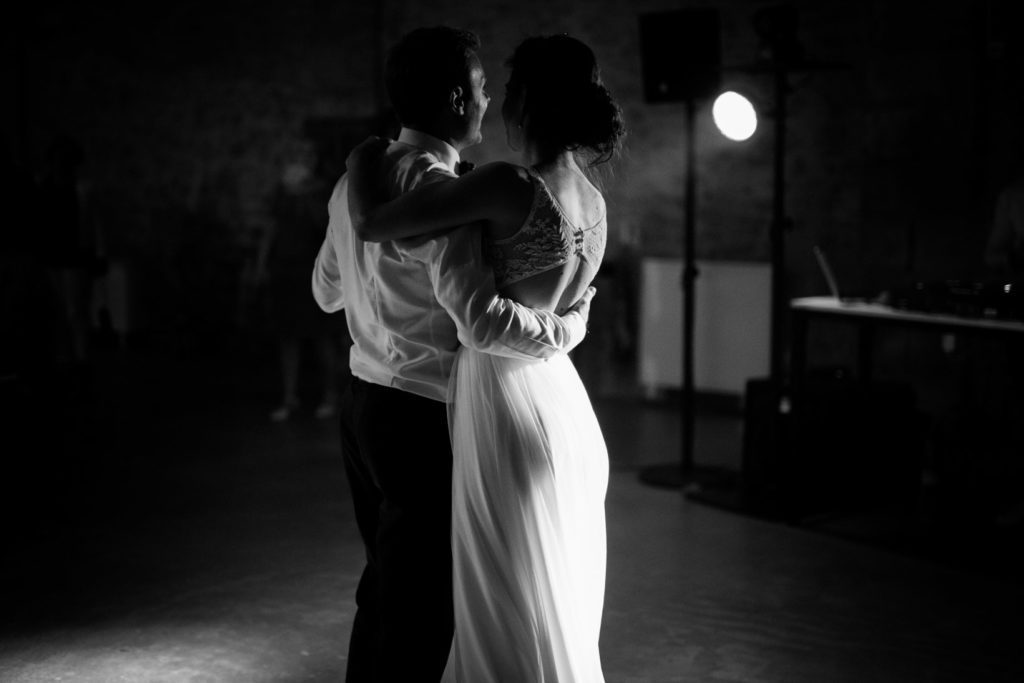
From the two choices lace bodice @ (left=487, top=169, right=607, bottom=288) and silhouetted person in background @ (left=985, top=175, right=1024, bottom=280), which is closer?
lace bodice @ (left=487, top=169, right=607, bottom=288)

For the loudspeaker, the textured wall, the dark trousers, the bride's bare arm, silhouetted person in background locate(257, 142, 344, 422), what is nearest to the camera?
the bride's bare arm

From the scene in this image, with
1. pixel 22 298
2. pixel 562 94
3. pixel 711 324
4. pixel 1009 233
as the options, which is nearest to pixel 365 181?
pixel 562 94

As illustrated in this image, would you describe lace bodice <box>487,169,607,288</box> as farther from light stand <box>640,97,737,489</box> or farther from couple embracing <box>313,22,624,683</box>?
light stand <box>640,97,737,489</box>

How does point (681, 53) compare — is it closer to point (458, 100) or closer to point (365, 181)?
point (458, 100)

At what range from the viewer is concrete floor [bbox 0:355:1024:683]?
3320 mm

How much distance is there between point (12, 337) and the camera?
17.6ft

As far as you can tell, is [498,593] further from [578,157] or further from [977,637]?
[977,637]

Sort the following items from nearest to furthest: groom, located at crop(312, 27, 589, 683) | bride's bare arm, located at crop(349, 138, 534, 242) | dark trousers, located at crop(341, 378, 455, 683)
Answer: bride's bare arm, located at crop(349, 138, 534, 242)
groom, located at crop(312, 27, 589, 683)
dark trousers, located at crop(341, 378, 455, 683)

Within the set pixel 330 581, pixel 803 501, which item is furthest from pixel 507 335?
pixel 803 501

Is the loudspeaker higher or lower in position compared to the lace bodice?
higher

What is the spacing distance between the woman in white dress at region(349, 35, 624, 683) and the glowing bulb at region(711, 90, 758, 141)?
8.98 feet

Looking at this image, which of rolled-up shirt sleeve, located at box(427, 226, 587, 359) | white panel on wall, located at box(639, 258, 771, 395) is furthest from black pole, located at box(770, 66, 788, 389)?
rolled-up shirt sleeve, located at box(427, 226, 587, 359)

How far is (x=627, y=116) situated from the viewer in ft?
25.0

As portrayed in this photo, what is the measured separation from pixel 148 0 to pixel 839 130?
5.81 m
